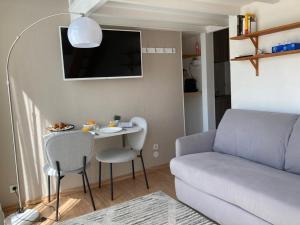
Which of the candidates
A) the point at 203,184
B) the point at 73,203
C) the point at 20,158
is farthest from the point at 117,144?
the point at 203,184

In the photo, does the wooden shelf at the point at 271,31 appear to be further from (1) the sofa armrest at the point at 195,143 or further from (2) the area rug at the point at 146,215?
(2) the area rug at the point at 146,215

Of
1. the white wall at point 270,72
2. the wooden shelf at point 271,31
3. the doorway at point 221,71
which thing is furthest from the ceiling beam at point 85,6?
the doorway at point 221,71

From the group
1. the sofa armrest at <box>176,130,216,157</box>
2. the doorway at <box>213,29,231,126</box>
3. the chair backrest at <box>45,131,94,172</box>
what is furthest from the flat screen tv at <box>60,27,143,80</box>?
the doorway at <box>213,29,231,126</box>

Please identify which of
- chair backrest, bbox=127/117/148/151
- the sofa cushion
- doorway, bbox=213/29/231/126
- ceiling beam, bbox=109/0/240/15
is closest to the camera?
the sofa cushion

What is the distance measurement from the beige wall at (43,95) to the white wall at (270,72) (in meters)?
1.22

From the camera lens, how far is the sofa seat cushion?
1748mm

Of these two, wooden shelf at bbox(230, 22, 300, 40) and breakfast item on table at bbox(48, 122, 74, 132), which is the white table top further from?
wooden shelf at bbox(230, 22, 300, 40)

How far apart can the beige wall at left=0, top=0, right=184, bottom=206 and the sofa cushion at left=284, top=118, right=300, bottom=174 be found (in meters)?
1.98

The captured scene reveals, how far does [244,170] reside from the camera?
228cm

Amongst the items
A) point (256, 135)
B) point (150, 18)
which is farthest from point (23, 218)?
point (150, 18)

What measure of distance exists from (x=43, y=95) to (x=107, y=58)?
0.88 metres

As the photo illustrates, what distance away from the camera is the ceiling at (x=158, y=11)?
8.92ft

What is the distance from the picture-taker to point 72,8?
302 cm

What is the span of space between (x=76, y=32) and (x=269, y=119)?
1976 millimetres
